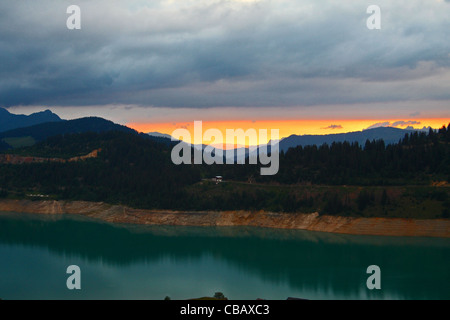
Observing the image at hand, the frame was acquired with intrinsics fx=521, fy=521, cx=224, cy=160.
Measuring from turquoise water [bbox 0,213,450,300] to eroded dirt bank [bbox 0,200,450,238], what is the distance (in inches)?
76.3

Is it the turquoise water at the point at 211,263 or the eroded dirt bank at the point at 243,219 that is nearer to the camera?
the turquoise water at the point at 211,263

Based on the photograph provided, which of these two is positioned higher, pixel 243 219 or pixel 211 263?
pixel 243 219

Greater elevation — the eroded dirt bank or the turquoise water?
the eroded dirt bank

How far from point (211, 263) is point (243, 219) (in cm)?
2112

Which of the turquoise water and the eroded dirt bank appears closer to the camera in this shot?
the turquoise water

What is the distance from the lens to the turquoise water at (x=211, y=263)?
41.6 meters

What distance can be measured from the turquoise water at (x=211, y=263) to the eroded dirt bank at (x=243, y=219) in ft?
6.36

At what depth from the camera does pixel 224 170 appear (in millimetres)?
92188

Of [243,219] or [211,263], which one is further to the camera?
[243,219]

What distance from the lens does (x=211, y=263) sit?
54.7 metres

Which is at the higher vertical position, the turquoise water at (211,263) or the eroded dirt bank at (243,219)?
Answer: the eroded dirt bank at (243,219)

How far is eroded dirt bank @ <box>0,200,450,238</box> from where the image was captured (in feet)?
209
